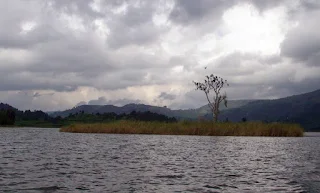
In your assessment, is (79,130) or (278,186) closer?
(278,186)

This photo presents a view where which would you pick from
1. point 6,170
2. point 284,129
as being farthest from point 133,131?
point 6,170

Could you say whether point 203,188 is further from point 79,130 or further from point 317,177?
point 79,130

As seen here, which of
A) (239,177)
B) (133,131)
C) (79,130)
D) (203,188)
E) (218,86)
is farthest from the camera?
(218,86)

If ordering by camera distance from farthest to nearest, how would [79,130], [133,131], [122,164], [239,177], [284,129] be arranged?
[79,130]
[133,131]
[284,129]
[122,164]
[239,177]

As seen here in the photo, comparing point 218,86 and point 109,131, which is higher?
point 218,86

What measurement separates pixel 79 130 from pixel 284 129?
187 ft

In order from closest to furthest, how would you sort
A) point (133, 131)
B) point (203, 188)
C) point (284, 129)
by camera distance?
1. point (203, 188)
2. point (284, 129)
3. point (133, 131)

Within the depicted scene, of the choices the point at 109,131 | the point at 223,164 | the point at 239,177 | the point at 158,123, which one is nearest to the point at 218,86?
the point at 158,123

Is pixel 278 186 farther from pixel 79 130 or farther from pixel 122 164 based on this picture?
pixel 79 130

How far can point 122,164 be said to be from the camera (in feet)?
114

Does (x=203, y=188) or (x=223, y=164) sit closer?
(x=203, y=188)

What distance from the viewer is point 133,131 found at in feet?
323

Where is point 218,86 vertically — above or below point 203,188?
above

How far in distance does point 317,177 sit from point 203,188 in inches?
425
